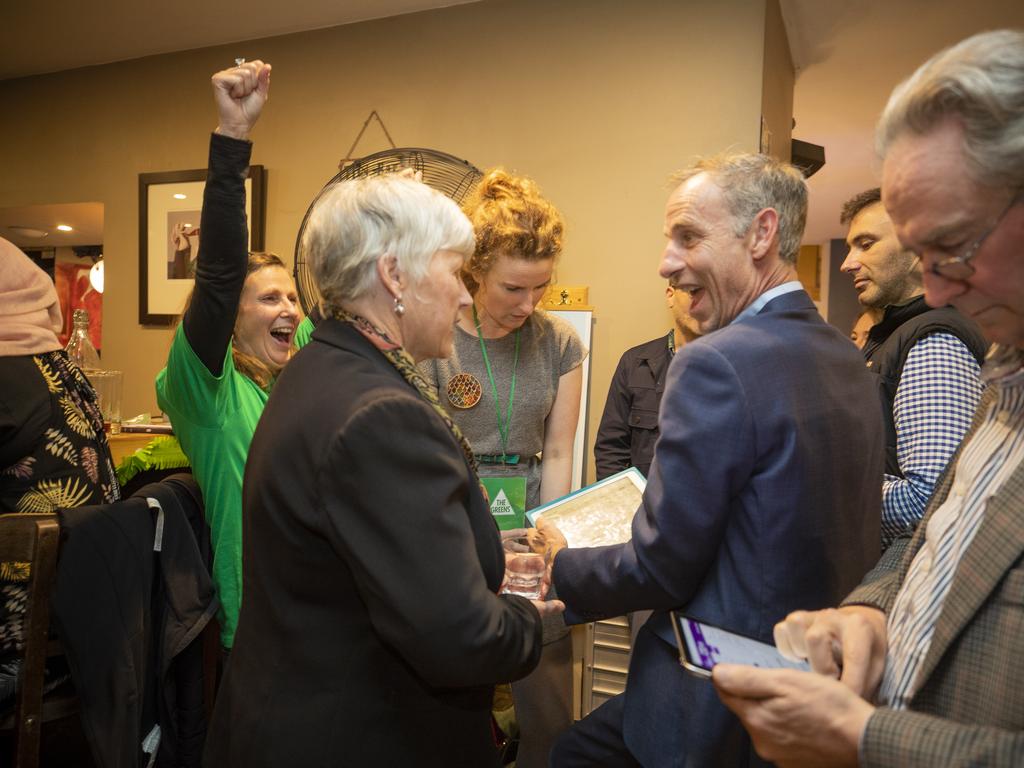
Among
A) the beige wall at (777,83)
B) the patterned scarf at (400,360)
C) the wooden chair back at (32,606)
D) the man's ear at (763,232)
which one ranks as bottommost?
the wooden chair back at (32,606)

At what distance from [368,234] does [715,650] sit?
76 cm

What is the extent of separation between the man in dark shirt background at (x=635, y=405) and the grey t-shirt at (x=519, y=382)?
61 centimetres

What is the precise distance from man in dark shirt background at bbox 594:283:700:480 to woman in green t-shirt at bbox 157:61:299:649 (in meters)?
1.23

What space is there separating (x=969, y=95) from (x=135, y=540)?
1.59m

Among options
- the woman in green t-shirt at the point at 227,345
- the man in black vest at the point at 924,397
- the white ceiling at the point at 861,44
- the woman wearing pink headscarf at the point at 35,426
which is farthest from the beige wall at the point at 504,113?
the woman wearing pink headscarf at the point at 35,426

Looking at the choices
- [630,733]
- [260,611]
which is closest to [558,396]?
[630,733]

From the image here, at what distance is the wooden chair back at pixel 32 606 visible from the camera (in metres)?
1.36

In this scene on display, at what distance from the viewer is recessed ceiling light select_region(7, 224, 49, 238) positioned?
5270 millimetres

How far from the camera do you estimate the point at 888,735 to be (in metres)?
0.69

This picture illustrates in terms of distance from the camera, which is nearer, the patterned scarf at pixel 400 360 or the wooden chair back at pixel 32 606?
the patterned scarf at pixel 400 360

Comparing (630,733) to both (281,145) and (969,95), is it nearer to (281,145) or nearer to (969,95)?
(969,95)

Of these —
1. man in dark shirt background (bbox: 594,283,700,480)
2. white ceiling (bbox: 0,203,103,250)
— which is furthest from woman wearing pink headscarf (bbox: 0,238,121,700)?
white ceiling (bbox: 0,203,103,250)

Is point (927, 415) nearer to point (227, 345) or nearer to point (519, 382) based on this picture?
point (519, 382)

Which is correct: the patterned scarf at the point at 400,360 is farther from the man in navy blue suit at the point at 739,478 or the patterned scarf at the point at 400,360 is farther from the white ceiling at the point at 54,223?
the white ceiling at the point at 54,223
